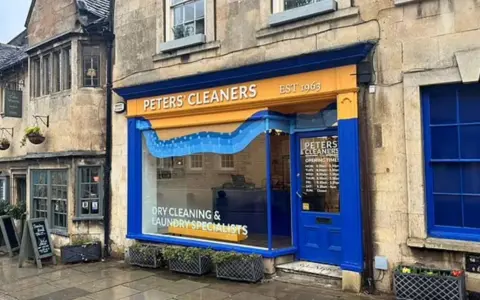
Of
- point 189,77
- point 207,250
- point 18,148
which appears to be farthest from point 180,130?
point 18,148

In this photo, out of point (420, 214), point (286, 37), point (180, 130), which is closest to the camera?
point (420, 214)

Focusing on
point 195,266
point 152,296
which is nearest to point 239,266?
point 195,266

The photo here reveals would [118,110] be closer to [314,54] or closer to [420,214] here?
[314,54]

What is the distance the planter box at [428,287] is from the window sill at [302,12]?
4.00 meters

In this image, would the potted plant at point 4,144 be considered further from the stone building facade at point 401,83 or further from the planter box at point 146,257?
the stone building facade at point 401,83

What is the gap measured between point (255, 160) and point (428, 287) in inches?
145

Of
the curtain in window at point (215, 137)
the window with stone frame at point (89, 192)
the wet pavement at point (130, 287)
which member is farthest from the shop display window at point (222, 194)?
the window with stone frame at point (89, 192)

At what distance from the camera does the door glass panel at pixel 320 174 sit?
283 inches

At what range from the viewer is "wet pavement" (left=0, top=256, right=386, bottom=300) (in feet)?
21.1

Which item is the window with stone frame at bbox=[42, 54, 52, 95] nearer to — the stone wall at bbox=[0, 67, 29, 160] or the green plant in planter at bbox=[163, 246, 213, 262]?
the stone wall at bbox=[0, 67, 29, 160]

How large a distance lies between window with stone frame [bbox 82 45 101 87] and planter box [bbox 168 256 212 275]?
479 centimetres

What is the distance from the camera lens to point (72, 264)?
A: 30.3 ft

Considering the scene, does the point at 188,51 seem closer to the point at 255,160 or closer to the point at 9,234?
the point at 255,160

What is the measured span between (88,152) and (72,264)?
8.17ft
